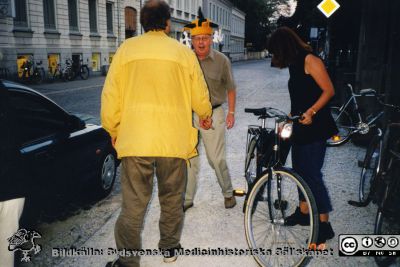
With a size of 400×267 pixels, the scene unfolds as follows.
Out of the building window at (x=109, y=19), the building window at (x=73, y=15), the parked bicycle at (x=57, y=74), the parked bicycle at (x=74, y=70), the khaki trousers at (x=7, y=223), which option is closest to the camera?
the khaki trousers at (x=7, y=223)

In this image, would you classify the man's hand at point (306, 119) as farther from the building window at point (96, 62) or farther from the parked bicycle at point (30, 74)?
the building window at point (96, 62)

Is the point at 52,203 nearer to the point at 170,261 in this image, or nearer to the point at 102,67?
the point at 170,261

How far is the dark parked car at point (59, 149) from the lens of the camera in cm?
363

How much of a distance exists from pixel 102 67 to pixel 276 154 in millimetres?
27012

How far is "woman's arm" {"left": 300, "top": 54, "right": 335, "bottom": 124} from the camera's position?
10.6 ft

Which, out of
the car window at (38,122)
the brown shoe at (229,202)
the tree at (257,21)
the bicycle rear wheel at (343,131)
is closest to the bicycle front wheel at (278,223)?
the brown shoe at (229,202)

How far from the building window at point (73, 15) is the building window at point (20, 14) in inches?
179

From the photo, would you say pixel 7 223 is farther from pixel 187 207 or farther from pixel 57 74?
pixel 57 74

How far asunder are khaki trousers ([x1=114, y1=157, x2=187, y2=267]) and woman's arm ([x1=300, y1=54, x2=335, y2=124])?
43.7 inches

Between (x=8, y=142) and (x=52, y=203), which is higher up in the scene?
(x=8, y=142)

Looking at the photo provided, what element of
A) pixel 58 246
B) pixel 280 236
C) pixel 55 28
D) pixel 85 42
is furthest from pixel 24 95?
pixel 85 42

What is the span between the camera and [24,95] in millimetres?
3625

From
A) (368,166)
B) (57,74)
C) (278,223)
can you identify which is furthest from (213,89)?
(57,74)

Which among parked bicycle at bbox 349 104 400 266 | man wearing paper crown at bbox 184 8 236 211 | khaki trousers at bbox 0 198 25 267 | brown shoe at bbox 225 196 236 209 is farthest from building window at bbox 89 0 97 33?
khaki trousers at bbox 0 198 25 267
